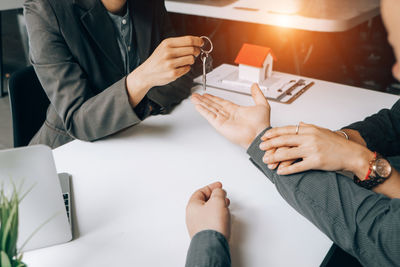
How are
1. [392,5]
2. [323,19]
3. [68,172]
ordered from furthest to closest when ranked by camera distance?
[323,19], [68,172], [392,5]

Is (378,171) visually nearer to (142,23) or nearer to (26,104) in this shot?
(142,23)

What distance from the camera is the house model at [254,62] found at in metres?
1.55

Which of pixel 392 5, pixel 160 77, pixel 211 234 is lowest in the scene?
pixel 211 234

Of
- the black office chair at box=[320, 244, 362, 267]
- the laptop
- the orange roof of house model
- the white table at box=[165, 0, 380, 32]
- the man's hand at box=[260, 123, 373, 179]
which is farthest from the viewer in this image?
the white table at box=[165, 0, 380, 32]

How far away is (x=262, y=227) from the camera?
0.83m

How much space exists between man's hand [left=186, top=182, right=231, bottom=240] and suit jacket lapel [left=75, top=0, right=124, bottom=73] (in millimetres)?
747

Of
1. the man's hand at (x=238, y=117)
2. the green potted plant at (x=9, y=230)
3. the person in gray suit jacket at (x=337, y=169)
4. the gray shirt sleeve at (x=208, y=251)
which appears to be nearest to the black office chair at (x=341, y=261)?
the person in gray suit jacket at (x=337, y=169)

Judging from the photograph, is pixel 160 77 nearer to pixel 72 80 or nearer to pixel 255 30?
pixel 72 80

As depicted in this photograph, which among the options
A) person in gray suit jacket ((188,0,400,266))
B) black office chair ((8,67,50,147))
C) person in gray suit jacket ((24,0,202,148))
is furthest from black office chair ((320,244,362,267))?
black office chair ((8,67,50,147))

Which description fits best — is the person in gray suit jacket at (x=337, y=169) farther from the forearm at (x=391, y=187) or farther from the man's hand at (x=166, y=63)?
the man's hand at (x=166, y=63)

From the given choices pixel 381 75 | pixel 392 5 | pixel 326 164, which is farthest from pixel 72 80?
pixel 381 75

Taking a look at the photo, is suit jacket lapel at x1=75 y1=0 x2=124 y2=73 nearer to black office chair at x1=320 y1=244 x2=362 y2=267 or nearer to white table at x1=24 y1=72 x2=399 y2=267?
white table at x1=24 y1=72 x2=399 y2=267

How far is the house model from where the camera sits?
1.55m

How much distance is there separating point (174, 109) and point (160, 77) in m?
0.27
